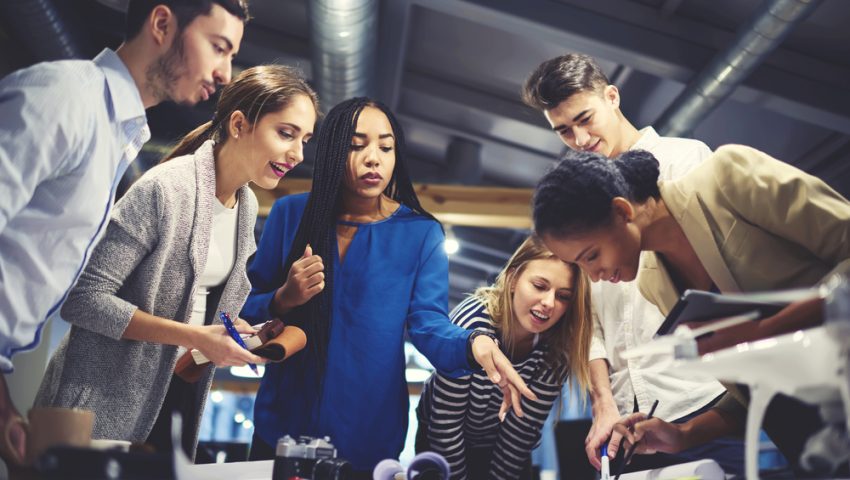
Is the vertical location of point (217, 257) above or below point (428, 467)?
above

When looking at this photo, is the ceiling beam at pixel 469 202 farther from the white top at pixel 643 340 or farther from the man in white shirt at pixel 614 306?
the white top at pixel 643 340

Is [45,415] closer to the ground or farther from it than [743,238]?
closer to the ground

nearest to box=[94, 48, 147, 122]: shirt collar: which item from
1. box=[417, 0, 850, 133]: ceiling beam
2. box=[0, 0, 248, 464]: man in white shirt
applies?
box=[0, 0, 248, 464]: man in white shirt

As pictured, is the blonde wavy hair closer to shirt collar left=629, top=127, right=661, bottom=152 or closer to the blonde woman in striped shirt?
the blonde woman in striped shirt

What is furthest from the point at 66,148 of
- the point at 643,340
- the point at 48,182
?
the point at 643,340

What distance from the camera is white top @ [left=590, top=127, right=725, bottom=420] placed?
6.15 feet

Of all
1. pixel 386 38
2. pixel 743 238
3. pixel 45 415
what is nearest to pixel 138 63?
pixel 45 415

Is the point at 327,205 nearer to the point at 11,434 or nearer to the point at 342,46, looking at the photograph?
the point at 11,434

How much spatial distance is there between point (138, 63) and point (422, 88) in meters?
3.50

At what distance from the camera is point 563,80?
2258 millimetres

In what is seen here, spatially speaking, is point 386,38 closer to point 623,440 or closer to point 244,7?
point 244,7

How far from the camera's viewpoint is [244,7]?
166 centimetres

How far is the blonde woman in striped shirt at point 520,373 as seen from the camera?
2068mm

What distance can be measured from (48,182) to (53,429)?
454 millimetres
